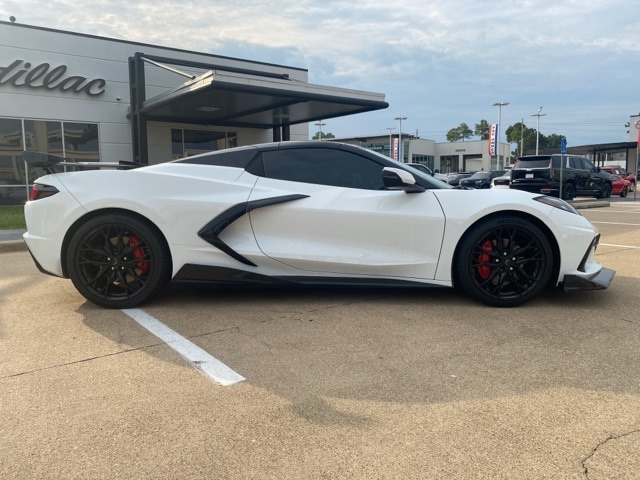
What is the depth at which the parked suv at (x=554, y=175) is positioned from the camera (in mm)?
16906

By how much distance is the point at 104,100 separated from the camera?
15953 millimetres

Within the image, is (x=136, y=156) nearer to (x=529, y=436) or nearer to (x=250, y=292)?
(x=250, y=292)

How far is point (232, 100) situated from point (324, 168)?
10.6 metres

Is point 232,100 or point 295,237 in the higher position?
point 232,100

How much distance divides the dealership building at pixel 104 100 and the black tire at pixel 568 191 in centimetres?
800

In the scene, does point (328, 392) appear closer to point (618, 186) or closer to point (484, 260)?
point (484, 260)

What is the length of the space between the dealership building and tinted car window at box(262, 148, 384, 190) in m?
8.75

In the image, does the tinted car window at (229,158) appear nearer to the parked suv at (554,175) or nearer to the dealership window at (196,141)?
the dealership window at (196,141)

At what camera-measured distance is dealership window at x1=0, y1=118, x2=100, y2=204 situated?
578 inches

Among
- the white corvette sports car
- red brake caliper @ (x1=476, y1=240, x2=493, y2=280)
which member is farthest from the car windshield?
red brake caliper @ (x1=476, y1=240, x2=493, y2=280)

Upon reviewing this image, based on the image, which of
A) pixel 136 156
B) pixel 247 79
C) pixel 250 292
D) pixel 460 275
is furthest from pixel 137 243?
pixel 136 156

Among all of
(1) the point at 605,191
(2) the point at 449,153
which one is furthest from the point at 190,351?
(2) the point at 449,153

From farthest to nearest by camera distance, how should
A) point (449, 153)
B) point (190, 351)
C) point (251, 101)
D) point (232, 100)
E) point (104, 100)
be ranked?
point (449, 153)
point (104, 100)
point (251, 101)
point (232, 100)
point (190, 351)

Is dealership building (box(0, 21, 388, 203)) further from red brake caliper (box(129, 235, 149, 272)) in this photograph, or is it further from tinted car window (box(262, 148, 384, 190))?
red brake caliper (box(129, 235, 149, 272))
